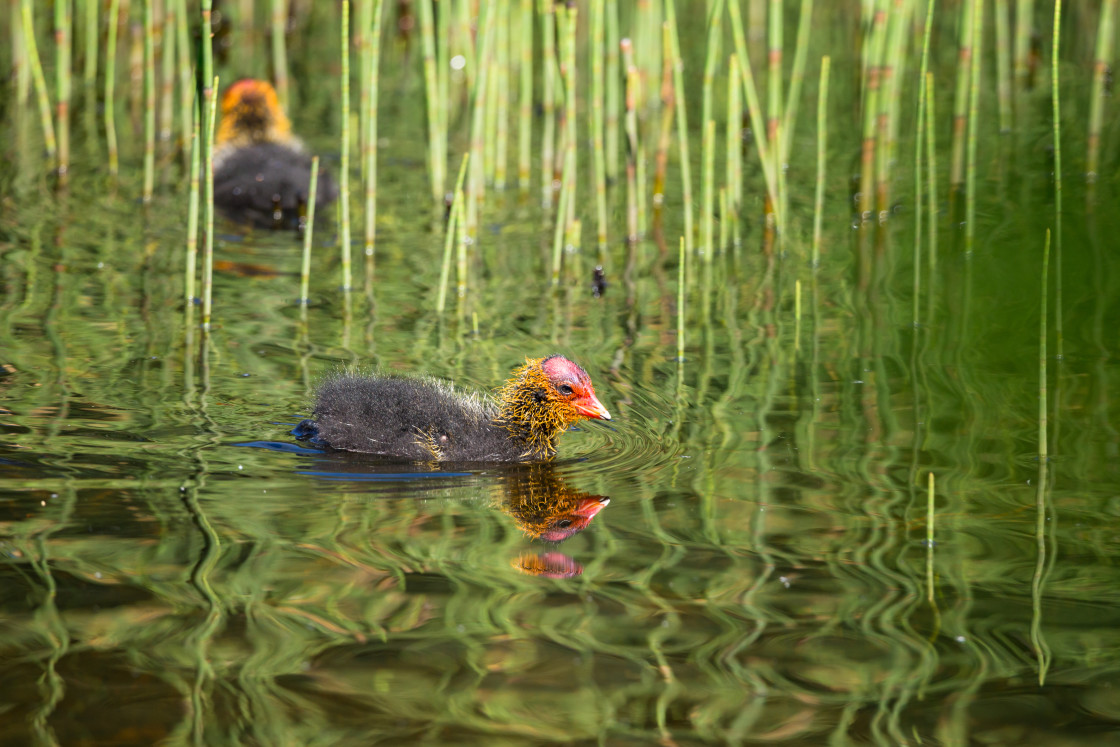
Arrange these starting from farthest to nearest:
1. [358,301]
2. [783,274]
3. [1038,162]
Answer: [1038,162], [783,274], [358,301]

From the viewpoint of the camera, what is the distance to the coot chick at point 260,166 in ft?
29.8

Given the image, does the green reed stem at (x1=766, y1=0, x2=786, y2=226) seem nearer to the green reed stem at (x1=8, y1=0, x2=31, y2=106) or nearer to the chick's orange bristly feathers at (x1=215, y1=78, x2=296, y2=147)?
the chick's orange bristly feathers at (x1=215, y1=78, x2=296, y2=147)

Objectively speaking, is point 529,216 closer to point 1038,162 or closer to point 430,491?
point 1038,162

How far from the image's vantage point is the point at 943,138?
10336mm

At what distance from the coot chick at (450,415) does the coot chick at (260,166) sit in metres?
3.74

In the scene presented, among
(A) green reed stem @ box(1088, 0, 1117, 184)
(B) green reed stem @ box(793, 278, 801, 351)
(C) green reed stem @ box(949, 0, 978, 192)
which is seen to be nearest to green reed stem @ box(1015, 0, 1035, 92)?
(A) green reed stem @ box(1088, 0, 1117, 184)

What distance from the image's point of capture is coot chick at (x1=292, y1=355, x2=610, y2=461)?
5.34 m

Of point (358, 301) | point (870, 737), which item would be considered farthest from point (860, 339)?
point (870, 737)

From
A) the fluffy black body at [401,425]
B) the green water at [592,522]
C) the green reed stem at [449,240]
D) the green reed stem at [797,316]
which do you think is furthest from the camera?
the green reed stem at [449,240]

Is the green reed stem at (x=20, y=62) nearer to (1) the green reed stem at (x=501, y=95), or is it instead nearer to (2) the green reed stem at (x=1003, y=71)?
(1) the green reed stem at (x=501, y=95)

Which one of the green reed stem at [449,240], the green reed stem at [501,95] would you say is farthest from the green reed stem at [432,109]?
the green reed stem at [449,240]

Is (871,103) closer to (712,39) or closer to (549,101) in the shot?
(712,39)

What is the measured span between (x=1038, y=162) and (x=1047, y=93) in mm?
2299

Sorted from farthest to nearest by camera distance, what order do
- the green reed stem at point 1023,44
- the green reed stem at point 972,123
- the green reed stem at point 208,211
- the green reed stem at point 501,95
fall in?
the green reed stem at point 1023,44 → the green reed stem at point 501,95 → the green reed stem at point 972,123 → the green reed stem at point 208,211
